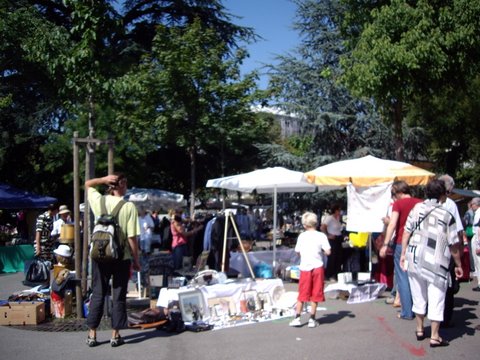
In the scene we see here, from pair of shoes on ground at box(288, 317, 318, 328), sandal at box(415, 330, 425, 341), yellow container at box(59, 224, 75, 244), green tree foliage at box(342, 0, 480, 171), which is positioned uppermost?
green tree foliage at box(342, 0, 480, 171)

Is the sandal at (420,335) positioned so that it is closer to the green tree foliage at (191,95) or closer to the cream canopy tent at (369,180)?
the cream canopy tent at (369,180)

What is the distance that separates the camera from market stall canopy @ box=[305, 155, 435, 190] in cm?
1053

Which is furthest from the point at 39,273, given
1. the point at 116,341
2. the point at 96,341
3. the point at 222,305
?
the point at 116,341

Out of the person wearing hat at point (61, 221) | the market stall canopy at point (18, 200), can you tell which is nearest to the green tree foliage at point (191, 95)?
the market stall canopy at point (18, 200)

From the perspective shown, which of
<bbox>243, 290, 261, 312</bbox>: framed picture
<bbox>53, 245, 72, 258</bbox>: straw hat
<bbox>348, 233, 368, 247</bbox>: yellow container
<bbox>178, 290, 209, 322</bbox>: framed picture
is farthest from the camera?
<bbox>348, 233, 368, 247</bbox>: yellow container

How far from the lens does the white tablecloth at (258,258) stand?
12.3m

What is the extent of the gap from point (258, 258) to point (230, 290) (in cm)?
447

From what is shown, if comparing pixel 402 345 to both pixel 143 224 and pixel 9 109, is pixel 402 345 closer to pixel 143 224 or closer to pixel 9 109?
pixel 143 224

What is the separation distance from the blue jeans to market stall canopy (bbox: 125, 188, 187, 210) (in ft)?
45.9

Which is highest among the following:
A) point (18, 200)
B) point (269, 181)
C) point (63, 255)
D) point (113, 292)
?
point (269, 181)

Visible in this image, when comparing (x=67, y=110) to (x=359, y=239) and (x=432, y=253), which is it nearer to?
(x=359, y=239)

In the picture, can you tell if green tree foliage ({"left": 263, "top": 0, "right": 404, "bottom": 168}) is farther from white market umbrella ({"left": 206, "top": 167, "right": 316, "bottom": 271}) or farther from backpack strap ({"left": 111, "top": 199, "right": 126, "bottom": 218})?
backpack strap ({"left": 111, "top": 199, "right": 126, "bottom": 218})

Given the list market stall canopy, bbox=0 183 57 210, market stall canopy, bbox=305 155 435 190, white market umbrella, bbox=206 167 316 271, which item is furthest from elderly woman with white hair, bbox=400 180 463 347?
market stall canopy, bbox=0 183 57 210

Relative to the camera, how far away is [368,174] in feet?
34.6
